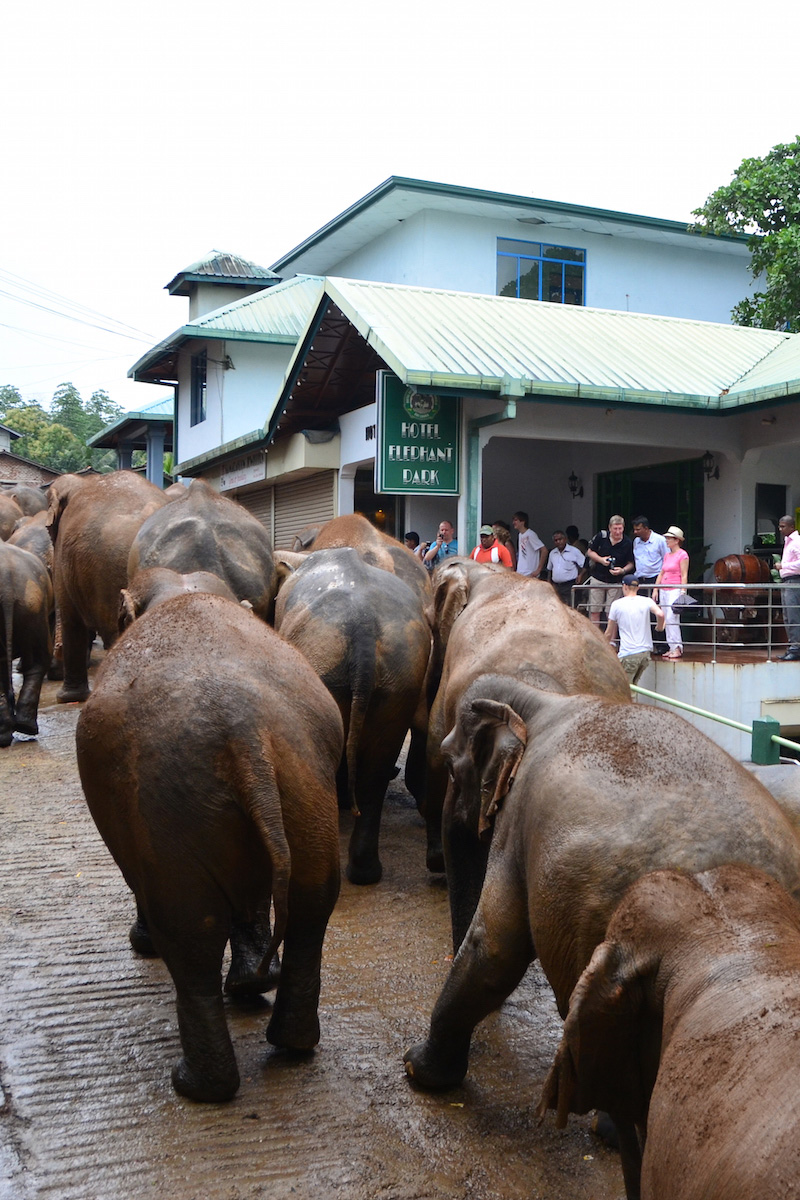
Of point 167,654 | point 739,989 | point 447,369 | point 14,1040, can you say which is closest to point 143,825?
point 167,654

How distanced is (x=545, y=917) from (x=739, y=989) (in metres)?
0.76

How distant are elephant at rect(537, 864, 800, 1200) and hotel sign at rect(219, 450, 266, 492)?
699 inches

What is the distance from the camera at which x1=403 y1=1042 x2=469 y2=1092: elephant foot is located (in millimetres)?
3730

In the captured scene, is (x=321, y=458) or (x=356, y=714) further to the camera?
(x=321, y=458)

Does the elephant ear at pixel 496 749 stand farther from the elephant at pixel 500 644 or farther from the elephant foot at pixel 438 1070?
the elephant foot at pixel 438 1070

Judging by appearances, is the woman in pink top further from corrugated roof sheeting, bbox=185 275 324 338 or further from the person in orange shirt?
corrugated roof sheeting, bbox=185 275 324 338

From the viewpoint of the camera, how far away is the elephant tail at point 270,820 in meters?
3.39

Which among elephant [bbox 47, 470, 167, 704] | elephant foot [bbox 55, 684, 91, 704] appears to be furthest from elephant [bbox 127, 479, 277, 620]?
elephant foot [bbox 55, 684, 91, 704]

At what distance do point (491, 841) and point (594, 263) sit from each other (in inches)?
923

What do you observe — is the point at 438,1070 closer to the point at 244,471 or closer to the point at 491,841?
the point at 491,841

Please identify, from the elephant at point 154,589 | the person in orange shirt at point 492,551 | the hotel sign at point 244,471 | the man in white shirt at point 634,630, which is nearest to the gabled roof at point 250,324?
the hotel sign at point 244,471

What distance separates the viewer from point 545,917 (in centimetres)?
286

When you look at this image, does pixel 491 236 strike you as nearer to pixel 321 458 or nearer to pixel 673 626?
pixel 321 458

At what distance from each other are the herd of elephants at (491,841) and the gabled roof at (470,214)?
18.2 m
